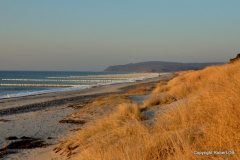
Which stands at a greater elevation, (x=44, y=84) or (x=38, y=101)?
(x=38, y=101)

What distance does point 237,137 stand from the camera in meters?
3.05

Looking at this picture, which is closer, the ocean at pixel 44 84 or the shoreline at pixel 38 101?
the shoreline at pixel 38 101

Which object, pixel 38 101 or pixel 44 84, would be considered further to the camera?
pixel 44 84

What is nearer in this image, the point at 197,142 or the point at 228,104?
the point at 197,142

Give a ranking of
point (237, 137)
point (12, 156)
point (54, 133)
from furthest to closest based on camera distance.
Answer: point (54, 133), point (12, 156), point (237, 137)

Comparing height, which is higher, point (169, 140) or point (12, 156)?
point (169, 140)

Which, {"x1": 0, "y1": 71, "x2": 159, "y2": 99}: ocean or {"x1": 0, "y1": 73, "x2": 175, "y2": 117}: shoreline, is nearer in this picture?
{"x1": 0, "y1": 73, "x2": 175, "y2": 117}: shoreline

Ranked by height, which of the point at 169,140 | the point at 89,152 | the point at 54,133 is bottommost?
the point at 54,133

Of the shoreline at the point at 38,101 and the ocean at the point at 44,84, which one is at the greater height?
the shoreline at the point at 38,101

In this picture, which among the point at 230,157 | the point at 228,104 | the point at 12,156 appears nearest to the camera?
the point at 230,157

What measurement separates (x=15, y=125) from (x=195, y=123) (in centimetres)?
842

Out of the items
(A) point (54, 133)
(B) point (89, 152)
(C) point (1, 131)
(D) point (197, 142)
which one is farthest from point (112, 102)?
(D) point (197, 142)

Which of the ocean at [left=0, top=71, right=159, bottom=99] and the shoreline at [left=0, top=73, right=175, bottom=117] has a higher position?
the shoreline at [left=0, top=73, right=175, bottom=117]

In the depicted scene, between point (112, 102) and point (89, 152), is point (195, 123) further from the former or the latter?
point (112, 102)
